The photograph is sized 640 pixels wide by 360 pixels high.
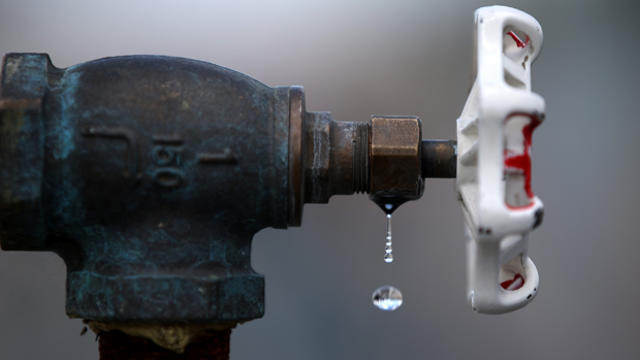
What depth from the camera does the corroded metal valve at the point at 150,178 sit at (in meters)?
0.79

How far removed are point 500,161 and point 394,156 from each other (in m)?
0.17

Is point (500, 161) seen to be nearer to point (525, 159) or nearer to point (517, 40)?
point (525, 159)

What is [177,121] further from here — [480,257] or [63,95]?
[480,257]

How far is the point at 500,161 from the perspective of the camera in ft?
2.48

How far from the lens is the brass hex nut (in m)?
0.89

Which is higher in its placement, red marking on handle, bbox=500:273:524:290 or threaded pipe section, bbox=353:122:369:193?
threaded pipe section, bbox=353:122:369:193

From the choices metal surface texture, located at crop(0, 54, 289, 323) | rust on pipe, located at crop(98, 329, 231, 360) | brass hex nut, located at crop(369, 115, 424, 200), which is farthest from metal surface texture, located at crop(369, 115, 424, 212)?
rust on pipe, located at crop(98, 329, 231, 360)

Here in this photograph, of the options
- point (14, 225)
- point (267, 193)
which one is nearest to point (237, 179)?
point (267, 193)

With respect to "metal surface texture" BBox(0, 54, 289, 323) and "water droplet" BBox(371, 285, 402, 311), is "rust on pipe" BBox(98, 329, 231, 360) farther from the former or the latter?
"water droplet" BBox(371, 285, 402, 311)

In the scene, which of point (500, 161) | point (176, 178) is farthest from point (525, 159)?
point (176, 178)

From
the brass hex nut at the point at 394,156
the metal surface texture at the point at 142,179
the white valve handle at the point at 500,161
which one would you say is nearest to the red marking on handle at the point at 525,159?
the white valve handle at the point at 500,161

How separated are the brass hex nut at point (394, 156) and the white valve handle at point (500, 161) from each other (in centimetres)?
6

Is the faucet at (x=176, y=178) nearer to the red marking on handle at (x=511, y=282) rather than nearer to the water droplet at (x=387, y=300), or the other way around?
the red marking on handle at (x=511, y=282)

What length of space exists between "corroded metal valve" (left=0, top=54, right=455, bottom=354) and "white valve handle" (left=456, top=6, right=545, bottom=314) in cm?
20
